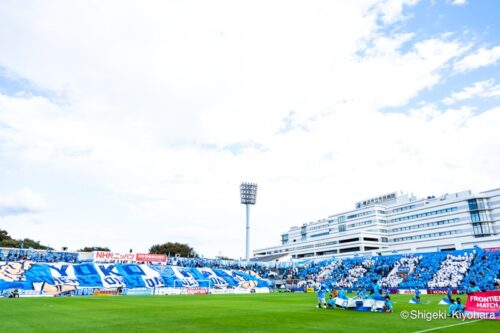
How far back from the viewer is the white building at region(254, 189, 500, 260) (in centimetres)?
9425

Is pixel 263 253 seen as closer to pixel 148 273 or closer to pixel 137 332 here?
pixel 148 273

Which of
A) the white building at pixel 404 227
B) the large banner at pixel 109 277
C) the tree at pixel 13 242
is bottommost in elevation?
the large banner at pixel 109 277

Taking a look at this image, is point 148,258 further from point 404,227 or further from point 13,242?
point 404,227

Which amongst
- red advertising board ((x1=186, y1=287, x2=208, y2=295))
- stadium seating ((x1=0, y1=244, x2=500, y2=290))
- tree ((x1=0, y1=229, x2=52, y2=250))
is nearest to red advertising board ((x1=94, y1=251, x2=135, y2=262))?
stadium seating ((x1=0, y1=244, x2=500, y2=290))

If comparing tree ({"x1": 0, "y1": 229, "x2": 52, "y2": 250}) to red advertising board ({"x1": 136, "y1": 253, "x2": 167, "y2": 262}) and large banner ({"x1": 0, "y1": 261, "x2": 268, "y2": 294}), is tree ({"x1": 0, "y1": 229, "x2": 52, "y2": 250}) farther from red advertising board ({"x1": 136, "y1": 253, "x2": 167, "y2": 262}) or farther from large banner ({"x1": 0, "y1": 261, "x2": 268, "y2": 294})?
large banner ({"x1": 0, "y1": 261, "x2": 268, "y2": 294})

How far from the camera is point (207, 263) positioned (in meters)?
84.4

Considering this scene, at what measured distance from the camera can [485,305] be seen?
2088 centimetres

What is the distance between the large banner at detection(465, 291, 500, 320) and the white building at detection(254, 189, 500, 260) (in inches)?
2929

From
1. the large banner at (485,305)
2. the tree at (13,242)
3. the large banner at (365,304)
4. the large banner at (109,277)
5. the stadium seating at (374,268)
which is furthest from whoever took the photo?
the tree at (13,242)

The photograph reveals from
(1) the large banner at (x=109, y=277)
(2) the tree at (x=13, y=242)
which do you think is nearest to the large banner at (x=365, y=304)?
(1) the large banner at (x=109, y=277)

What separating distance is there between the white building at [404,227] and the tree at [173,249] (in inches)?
1421

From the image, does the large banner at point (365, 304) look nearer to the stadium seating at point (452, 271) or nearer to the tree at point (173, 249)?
the stadium seating at point (452, 271)

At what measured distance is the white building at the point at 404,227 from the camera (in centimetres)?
9425

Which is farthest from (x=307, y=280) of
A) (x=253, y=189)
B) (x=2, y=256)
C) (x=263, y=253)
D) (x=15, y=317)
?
(x=263, y=253)
